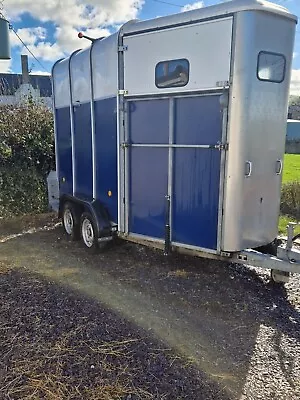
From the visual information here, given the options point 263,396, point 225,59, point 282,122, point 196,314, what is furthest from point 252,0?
point 263,396

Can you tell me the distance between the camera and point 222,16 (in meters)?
3.97

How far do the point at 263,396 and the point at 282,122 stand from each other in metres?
3.00

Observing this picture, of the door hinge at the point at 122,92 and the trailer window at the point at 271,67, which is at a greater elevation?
the trailer window at the point at 271,67

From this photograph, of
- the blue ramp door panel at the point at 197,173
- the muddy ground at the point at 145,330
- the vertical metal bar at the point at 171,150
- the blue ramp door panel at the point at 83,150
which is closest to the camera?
the muddy ground at the point at 145,330

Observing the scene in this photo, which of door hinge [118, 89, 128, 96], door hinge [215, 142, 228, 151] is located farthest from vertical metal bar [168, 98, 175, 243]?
door hinge [118, 89, 128, 96]

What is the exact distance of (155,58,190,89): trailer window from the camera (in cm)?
441

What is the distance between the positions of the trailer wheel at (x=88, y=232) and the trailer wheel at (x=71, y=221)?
191 millimetres

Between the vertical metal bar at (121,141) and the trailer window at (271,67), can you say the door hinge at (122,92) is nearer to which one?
the vertical metal bar at (121,141)

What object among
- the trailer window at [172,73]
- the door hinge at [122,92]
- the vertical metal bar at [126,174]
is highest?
the trailer window at [172,73]

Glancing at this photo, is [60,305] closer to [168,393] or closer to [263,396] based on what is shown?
[168,393]

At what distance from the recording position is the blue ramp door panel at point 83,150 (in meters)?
6.00

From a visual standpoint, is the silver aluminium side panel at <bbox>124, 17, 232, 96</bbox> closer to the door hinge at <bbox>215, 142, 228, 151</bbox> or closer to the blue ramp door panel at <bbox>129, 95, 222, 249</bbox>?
the blue ramp door panel at <bbox>129, 95, 222, 249</bbox>

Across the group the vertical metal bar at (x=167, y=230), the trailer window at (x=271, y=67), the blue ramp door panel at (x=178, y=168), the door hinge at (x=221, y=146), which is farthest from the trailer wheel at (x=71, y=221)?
the trailer window at (x=271, y=67)

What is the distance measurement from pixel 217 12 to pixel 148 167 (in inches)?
79.2
